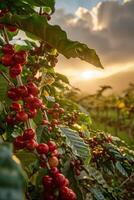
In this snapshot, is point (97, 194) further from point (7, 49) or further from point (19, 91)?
point (7, 49)

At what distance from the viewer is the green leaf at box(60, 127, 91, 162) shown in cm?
200

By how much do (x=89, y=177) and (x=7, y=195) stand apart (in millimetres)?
1833

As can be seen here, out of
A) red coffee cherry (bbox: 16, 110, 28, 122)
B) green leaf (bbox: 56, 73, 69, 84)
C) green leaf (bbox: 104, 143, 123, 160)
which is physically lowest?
green leaf (bbox: 104, 143, 123, 160)

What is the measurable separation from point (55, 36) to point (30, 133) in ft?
1.31

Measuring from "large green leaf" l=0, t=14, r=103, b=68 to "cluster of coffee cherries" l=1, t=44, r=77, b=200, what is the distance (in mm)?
152

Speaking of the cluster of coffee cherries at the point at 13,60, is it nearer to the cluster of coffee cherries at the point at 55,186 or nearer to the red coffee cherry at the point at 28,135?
the red coffee cherry at the point at 28,135

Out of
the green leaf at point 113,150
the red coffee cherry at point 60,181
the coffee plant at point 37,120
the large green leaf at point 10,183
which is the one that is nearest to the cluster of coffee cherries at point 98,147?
the green leaf at point 113,150

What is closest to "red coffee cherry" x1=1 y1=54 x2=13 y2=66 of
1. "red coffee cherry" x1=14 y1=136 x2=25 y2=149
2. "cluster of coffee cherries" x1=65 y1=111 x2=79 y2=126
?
"red coffee cherry" x1=14 y1=136 x2=25 y2=149

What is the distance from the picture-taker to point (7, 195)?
0.58m

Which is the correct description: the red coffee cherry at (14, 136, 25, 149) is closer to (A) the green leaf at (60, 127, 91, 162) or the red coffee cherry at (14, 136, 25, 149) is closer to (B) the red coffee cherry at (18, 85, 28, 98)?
(B) the red coffee cherry at (18, 85, 28, 98)

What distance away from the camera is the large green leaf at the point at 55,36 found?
1.53 metres

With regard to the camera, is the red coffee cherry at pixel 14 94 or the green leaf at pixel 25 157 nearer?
the green leaf at pixel 25 157

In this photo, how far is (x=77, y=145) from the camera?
2.05m

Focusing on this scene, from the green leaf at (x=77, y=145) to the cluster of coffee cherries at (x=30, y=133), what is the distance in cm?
29
